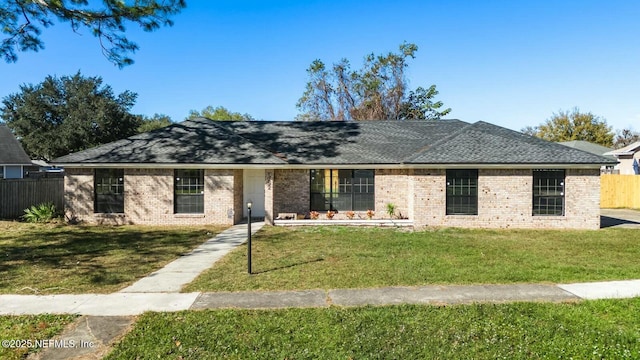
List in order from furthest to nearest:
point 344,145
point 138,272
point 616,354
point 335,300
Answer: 1. point 344,145
2. point 138,272
3. point 335,300
4. point 616,354

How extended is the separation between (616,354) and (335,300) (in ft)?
12.1

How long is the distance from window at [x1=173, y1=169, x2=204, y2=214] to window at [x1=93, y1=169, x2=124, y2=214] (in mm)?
2296

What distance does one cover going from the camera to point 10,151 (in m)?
31.9


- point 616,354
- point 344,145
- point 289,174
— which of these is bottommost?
point 616,354

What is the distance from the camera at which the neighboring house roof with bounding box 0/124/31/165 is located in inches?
1231

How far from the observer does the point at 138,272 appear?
8156 mm

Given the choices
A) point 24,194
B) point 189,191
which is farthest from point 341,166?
point 24,194

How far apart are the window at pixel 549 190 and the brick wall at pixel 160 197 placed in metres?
11.7

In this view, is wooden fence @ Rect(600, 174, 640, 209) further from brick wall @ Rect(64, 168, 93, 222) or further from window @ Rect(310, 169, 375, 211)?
brick wall @ Rect(64, 168, 93, 222)

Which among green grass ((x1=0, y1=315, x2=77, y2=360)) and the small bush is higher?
the small bush

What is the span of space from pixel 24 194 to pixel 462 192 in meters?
19.2

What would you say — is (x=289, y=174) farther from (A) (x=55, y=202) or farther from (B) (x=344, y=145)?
(A) (x=55, y=202)

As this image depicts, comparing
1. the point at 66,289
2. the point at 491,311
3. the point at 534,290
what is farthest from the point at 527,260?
the point at 66,289

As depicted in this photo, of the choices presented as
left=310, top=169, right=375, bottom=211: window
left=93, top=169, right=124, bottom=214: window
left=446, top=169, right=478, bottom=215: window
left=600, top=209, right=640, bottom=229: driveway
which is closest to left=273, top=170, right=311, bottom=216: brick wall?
left=310, top=169, right=375, bottom=211: window
